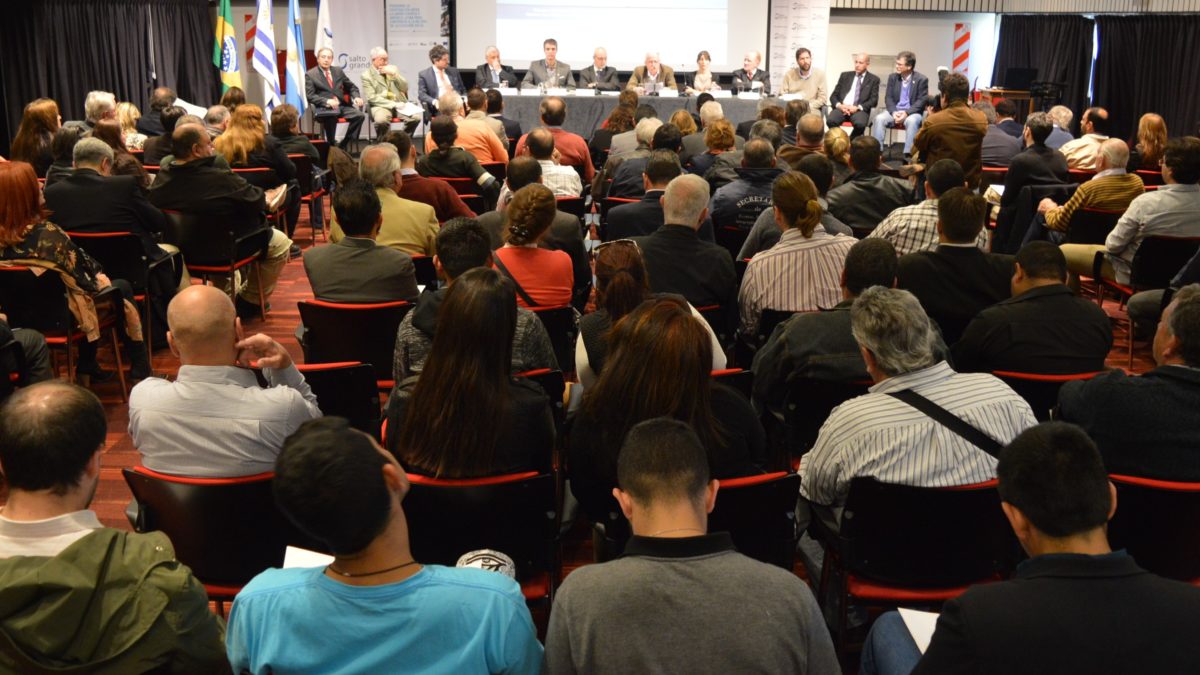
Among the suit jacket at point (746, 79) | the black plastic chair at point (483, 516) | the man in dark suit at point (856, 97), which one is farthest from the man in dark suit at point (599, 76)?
the black plastic chair at point (483, 516)

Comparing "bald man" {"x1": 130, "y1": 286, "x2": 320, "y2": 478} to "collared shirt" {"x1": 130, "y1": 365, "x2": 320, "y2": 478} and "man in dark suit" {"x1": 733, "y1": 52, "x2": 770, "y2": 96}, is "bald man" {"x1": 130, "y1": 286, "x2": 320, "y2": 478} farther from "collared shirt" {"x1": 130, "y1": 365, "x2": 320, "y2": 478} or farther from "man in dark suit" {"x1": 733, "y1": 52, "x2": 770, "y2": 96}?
"man in dark suit" {"x1": 733, "y1": 52, "x2": 770, "y2": 96}

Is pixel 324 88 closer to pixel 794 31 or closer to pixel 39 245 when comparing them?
pixel 794 31

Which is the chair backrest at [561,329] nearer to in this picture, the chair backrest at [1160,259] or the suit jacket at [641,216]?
the suit jacket at [641,216]

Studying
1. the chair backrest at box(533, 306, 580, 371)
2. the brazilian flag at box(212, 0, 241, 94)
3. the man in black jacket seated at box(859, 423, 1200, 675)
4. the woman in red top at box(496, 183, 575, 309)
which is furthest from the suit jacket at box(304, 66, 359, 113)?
the man in black jacket seated at box(859, 423, 1200, 675)

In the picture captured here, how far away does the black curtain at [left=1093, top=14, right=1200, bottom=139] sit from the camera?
13.7 m

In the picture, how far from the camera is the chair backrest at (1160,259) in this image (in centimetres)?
572

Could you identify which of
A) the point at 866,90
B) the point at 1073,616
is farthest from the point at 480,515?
the point at 866,90

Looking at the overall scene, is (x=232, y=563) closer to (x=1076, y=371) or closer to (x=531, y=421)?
(x=531, y=421)

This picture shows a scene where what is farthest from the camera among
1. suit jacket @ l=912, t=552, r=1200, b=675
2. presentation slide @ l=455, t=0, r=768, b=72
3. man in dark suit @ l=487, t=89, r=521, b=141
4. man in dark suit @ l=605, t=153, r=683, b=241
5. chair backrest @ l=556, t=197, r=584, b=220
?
presentation slide @ l=455, t=0, r=768, b=72

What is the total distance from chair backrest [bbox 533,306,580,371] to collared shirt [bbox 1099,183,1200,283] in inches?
129

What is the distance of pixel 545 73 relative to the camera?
1391 centimetres

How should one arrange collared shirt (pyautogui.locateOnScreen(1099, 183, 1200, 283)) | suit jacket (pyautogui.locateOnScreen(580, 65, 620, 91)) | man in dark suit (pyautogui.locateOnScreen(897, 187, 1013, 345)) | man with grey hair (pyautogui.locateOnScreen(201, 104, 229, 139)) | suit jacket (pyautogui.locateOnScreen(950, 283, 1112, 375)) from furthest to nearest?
suit jacket (pyautogui.locateOnScreen(580, 65, 620, 91)) < man with grey hair (pyautogui.locateOnScreen(201, 104, 229, 139)) < collared shirt (pyautogui.locateOnScreen(1099, 183, 1200, 283)) < man in dark suit (pyautogui.locateOnScreen(897, 187, 1013, 345)) < suit jacket (pyautogui.locateOnScreen(950, 283, 1112, 375))

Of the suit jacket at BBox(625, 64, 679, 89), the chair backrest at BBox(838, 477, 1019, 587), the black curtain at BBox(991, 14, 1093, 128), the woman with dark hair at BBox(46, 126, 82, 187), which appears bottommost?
the chair backrest at BBox(838, 477, 1019, 587)

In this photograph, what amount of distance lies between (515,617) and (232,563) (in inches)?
47.6
